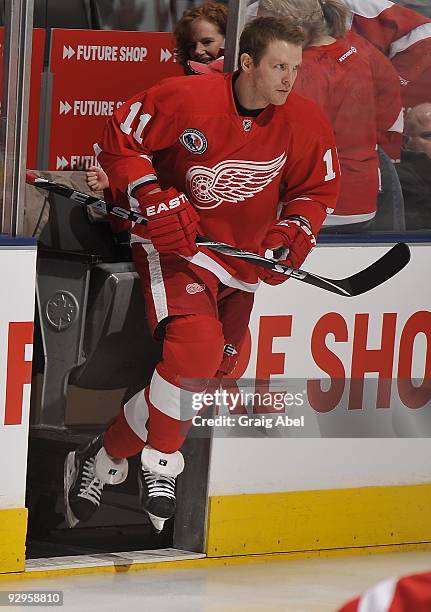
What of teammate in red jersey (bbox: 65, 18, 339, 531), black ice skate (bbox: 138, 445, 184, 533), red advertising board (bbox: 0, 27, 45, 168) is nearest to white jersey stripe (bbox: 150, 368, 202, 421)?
teammate in red jersey (bbox: 65, 18, 339, 531)

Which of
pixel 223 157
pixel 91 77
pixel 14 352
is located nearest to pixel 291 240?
pixel 223 157

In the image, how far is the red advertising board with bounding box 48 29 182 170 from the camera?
174 inches

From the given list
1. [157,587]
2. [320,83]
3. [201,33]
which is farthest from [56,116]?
[157,587]

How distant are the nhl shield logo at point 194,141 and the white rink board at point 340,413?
50 cm

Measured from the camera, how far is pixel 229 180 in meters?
3.13

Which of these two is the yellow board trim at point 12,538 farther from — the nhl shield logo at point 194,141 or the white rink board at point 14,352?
the nhl shield logo at point 194,141

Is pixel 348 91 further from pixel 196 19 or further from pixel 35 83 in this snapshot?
pixel 35 83

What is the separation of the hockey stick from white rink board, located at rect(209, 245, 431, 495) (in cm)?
3

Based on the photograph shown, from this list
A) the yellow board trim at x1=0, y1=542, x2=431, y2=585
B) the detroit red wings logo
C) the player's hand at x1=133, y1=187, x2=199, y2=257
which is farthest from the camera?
the yellow board trim at x1=0, y1=542, x2=431, y2=585

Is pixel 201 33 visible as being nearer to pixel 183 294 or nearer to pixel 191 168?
pixel 191 168

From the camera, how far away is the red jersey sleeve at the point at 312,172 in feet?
10.5

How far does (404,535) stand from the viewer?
3.74 m

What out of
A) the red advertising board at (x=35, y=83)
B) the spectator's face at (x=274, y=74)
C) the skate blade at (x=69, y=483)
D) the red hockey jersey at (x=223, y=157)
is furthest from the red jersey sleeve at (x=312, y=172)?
the red advertising board at (x=35, y=83)

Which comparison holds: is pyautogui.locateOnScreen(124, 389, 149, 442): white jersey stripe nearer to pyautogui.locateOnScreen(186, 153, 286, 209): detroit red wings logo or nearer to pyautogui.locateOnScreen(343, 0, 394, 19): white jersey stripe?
pyautogui.locateOnScreen(186, 153, 286, 209): detroit red wings logo
